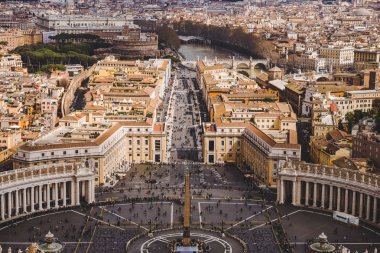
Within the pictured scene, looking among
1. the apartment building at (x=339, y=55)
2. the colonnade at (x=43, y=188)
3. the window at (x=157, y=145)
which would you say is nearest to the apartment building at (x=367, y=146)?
the window at (x=157, y=145)

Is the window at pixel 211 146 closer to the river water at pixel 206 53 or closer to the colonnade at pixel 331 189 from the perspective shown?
the colonnade at pixel 331 189

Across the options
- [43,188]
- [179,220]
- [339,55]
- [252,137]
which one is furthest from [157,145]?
[339,55]

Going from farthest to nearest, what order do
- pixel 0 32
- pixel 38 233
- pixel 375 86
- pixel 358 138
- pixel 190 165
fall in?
1. pixel 0 32
2. pixel 375 86
3. pixel 190 165
4. pixel 358 138
5. pixel 38 233

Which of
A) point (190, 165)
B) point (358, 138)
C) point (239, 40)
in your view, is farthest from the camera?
point (239, 40)

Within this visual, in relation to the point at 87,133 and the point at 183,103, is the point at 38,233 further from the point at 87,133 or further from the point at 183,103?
the point at 183,103

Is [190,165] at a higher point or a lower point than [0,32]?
lower

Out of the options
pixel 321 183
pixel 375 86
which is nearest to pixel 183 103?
pixel 375 86

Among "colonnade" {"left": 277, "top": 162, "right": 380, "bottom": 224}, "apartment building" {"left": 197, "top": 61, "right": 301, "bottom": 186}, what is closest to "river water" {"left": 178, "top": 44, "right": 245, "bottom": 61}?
"apartment building" {"left": 197, "top": 61, "right": 301, "bottom": 186}
